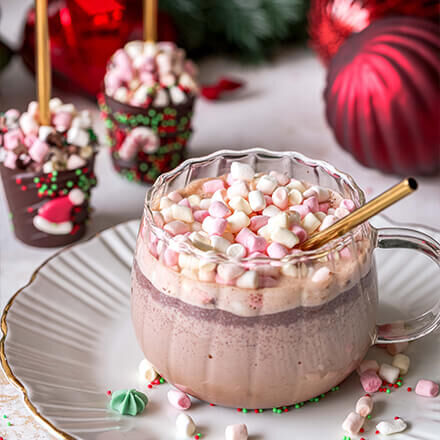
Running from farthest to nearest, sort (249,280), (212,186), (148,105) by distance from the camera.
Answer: (148,105) → (212,186) → (249,280)

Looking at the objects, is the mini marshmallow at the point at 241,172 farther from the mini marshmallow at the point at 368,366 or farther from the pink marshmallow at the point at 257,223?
the mini marshmallow at the point at 368,366

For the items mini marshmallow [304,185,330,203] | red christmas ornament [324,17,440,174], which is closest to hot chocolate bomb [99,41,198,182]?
red christmas ornament [324,17,440,174]

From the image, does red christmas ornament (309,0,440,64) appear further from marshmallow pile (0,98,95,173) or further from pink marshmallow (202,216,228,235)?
pink marshmallow (202,216,228,235)

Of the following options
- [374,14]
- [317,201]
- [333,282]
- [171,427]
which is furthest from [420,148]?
[171,427]

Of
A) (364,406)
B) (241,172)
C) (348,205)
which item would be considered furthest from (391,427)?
(241,172)

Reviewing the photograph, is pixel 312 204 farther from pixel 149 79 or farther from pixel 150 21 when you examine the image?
pixel 150 21

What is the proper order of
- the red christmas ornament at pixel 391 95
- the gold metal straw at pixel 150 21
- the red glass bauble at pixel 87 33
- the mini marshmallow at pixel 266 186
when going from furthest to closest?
the red glass bauble at pixel 87 33 → the gold metal straw at pixel 150 21 → the red christmas ornament at pixel 391 95 → the mini marshmallow at pixel 266 186

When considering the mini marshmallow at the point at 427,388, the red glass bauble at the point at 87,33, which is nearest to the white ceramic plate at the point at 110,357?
the mini marshmallow at the point at 427,388
